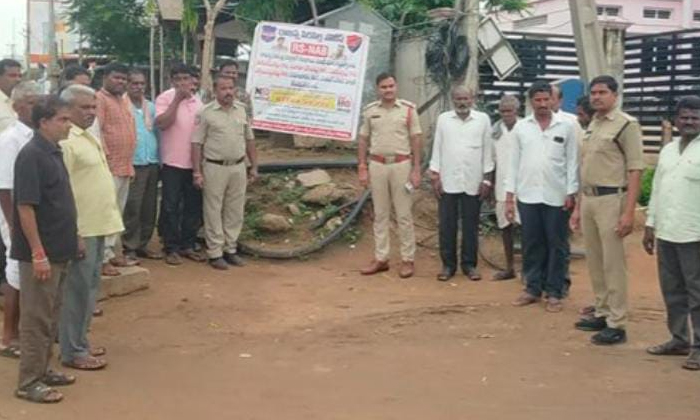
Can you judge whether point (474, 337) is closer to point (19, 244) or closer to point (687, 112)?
point (687, 112)

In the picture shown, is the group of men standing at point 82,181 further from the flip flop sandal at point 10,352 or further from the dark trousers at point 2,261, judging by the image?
the dark trousers at point 2,261

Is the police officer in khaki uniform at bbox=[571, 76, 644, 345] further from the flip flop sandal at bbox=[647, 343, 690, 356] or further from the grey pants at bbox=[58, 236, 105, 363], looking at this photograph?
the grey pants at bbox=[58, 236, 105, 363]

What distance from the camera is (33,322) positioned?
500 cm

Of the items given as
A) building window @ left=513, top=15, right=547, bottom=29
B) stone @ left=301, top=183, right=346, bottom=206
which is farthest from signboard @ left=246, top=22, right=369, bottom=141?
building window @ left=513, top=15, right=547, bottom=29

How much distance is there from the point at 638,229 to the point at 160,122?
554 centimetres

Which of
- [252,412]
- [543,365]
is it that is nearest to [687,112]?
[543,365]

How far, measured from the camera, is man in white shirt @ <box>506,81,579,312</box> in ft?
24.2

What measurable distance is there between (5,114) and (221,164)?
2246mm

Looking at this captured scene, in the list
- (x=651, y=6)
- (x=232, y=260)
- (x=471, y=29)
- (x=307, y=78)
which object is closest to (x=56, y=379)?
(x=232, y=260)

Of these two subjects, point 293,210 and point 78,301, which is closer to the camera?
point 78,301

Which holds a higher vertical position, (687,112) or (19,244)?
(687,112)

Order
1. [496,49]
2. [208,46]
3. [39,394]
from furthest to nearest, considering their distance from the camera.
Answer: [496,49]
[208,46]
[39,394]

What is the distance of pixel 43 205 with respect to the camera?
4.95 metres

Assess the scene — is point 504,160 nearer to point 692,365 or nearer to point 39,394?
point 692,365
